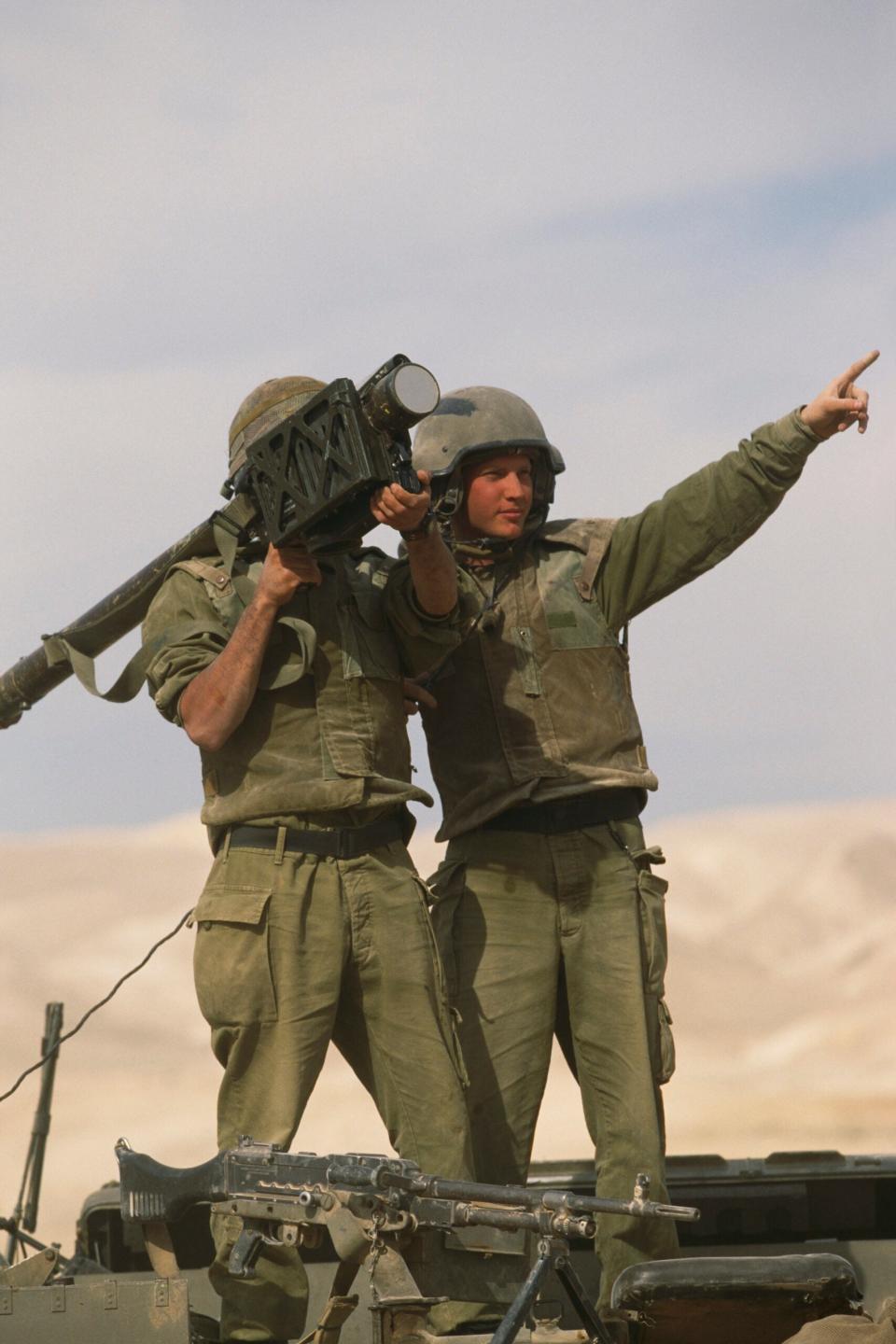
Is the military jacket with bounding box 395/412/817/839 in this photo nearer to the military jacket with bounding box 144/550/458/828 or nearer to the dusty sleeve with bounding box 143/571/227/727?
the military jacket with bounding box 144/550/458/828

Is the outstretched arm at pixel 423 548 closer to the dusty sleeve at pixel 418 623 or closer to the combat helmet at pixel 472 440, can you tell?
the dusty sleeve at pixel 418 623

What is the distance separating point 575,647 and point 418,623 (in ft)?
2.81

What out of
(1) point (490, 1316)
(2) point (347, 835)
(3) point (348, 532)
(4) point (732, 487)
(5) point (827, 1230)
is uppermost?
(4) point (732, 487)

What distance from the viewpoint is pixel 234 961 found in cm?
548

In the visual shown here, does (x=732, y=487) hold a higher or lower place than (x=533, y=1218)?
higher

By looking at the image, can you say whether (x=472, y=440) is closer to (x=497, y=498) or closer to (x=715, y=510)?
(x=497, y=498)

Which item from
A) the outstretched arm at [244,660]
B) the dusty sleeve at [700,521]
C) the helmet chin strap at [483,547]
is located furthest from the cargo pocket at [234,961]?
the dusty sleeve at [700,521]

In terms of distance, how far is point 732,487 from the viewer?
6.42 metres

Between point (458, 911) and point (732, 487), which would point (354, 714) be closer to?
point (458, 911)

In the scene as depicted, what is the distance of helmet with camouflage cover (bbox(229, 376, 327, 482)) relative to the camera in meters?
5.86

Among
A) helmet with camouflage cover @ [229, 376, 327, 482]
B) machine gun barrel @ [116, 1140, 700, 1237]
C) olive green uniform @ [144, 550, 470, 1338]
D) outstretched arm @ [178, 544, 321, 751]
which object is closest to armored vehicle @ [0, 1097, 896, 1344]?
machine gun barrel @ [116, 1140, 700, 1237]

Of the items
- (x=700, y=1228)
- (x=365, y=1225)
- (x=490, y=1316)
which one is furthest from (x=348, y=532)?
(x=700, y=1228)

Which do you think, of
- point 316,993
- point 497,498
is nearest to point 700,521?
point 497,498

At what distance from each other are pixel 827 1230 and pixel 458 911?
6.87 ft
